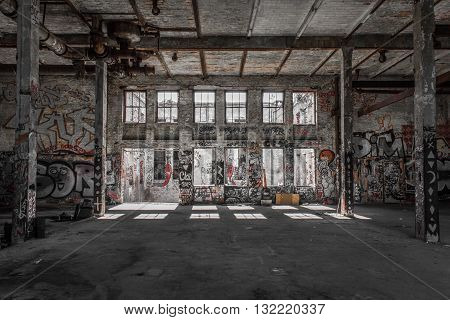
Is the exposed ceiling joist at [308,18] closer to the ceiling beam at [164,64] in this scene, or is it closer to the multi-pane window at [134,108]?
the ceiling beam at [164,64]

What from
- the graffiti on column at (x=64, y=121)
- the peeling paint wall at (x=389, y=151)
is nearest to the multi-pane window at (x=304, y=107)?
the peeling paint wall at (x=389, y=151)

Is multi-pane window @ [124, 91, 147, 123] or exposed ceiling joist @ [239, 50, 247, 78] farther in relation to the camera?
multi-pane window @ [124, 91, 147, 123]

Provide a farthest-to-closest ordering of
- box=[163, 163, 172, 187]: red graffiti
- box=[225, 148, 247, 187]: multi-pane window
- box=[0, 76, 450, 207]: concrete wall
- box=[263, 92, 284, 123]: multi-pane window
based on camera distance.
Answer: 1. box=[163, 163, 172, 187]: red graffiti
2. box=[263, 92, 284, 123]: multi-pane window
3. box=[225, 148, 247, 187]: multi-pane window
4. box=[0, 76, 450, 207]: concrete wall

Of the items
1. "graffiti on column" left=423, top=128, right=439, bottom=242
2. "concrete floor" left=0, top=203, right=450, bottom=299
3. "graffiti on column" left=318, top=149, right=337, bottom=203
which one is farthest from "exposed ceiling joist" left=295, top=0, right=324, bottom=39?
"graffiti on column" left=318, top=149, right=337, bottom=203

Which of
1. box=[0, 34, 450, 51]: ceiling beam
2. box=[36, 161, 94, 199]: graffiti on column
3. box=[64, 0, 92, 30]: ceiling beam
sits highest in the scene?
box=[64, 0, 92, 30]: ceiling beam

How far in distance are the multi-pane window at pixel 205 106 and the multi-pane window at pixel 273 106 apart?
8.05 feet

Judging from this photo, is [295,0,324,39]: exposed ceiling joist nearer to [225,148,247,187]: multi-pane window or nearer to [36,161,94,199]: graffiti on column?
[225,148,247,187]: multi-pane window

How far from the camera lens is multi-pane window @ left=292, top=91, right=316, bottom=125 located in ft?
55.1

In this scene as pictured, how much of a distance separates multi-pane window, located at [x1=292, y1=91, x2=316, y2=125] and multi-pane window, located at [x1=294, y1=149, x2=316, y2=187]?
1429 mm

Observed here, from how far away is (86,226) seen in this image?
29.9 feet

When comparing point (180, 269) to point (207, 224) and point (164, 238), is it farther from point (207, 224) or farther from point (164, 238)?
point (207, 224)

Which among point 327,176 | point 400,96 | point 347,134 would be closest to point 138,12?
point 347,134

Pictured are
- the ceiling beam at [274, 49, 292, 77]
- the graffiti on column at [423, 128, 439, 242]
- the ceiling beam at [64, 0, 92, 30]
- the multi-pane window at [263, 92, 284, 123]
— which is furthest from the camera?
the multi-pane window at [263, 92, 284, 123]

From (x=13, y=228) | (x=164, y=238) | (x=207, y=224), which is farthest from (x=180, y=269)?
(x=207, y=224)
